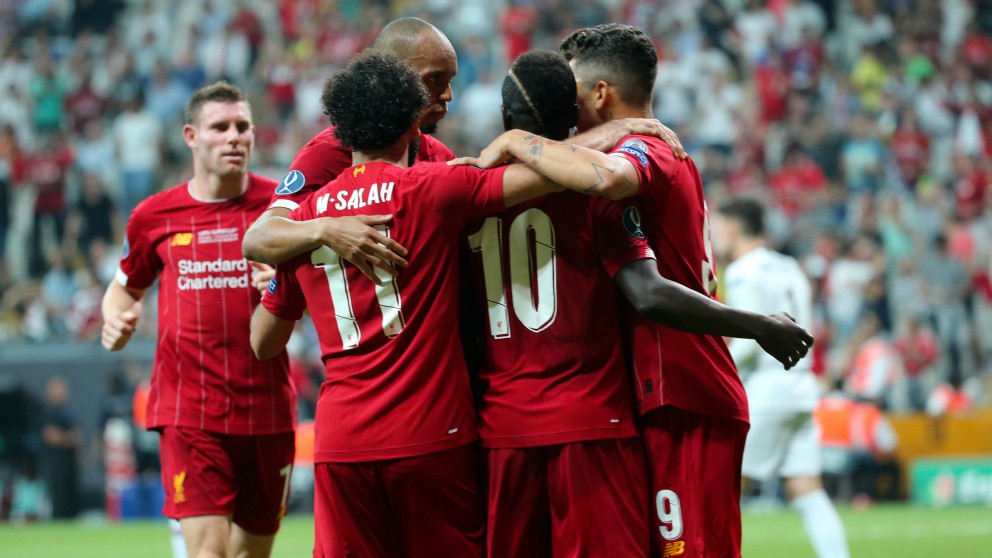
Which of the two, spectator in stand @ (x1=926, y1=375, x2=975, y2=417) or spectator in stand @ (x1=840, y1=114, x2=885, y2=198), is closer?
spectator in stand @ (x1=926, y1=375, x2=975, y2=417)

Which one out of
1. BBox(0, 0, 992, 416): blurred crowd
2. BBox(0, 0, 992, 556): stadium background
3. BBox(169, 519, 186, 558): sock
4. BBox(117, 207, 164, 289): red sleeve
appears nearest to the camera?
BBox(117, 207, 164, 289): red sleeve

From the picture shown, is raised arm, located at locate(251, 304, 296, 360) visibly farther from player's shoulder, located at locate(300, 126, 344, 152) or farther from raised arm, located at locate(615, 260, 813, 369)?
raised arm, located at locate(615, 260, 813, 369)

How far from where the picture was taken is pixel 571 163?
14.0 ft

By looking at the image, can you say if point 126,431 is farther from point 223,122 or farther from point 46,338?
point 223,122

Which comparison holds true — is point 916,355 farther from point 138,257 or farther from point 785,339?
point 785,339

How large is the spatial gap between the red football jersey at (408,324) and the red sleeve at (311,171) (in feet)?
1.57

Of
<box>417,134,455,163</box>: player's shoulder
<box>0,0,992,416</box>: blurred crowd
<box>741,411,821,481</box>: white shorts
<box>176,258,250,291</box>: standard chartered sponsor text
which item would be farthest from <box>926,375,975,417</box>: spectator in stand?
<box>417,134,455,163</box>: player's shoulder

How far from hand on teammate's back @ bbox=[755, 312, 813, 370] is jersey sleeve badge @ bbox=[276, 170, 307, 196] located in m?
1.83

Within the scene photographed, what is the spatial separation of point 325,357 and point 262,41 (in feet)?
60.3

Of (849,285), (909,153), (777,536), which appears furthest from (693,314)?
(909,153)

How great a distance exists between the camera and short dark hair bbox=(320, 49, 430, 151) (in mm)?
4457

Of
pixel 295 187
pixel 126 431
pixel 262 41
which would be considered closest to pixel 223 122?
pixel 295 187

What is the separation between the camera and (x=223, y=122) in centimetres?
686

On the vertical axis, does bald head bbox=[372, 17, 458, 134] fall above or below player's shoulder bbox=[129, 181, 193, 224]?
above
